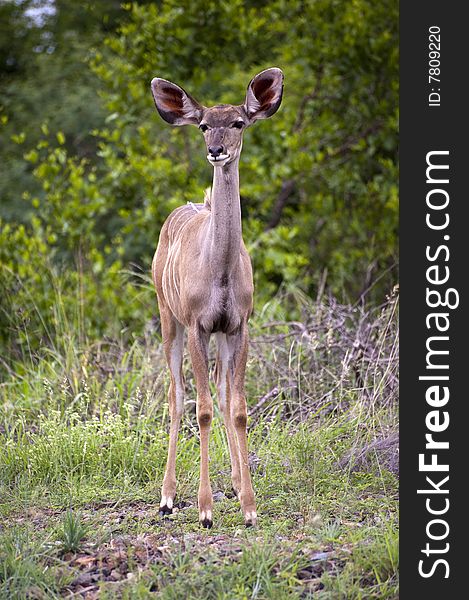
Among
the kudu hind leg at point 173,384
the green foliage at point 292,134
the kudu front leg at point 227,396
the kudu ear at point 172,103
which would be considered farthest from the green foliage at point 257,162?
the kudu ear at point 172,103

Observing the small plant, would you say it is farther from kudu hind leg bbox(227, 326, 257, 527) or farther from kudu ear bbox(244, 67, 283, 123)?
kudu ear bbox(244, 67, 283, 123)

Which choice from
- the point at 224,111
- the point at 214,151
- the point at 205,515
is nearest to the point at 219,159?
the point at 214,151

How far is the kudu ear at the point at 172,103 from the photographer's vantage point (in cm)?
533

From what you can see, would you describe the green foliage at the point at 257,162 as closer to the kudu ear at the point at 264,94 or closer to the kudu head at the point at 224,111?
the kudu head at the point at 224,111

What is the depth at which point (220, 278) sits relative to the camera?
5062 millimetres

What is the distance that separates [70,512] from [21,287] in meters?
4.05

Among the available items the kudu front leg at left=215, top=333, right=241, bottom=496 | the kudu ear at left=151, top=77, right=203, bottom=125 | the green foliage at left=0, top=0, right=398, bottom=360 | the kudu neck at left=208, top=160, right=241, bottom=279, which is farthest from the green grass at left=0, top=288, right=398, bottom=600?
the kudu ear at left=151, top=77, right=203, bottom=125

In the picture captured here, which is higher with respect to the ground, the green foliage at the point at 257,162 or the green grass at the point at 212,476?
the green foliage at the point at 257,162

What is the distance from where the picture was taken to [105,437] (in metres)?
6.13

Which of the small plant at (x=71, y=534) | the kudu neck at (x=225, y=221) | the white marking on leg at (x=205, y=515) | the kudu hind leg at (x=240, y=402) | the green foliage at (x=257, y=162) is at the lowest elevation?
the small plant at (x=71, y=534)

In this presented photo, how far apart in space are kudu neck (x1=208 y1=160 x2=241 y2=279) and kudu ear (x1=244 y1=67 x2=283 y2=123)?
36 cm

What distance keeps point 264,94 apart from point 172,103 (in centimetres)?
52

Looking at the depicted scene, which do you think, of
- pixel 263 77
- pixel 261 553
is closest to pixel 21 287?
pixel 263 77

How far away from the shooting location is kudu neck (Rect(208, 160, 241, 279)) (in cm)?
503
